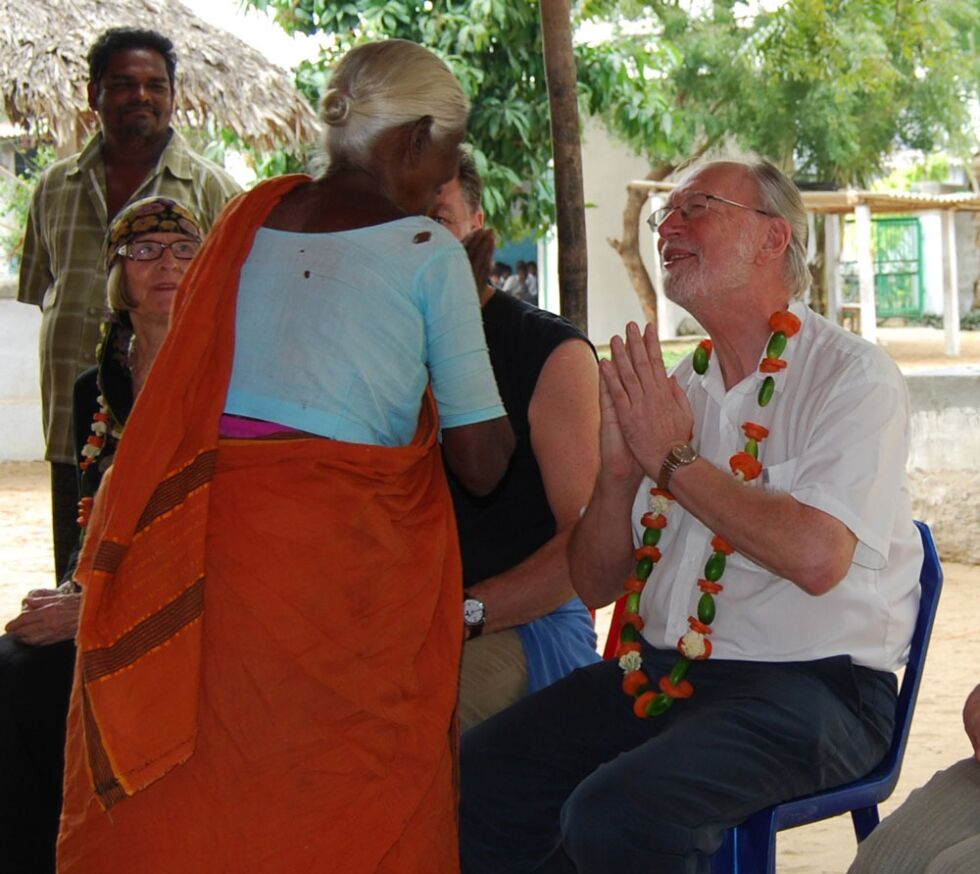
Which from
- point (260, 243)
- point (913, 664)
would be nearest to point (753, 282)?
point (913, 664)

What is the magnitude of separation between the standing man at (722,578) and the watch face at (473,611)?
0.21 meters

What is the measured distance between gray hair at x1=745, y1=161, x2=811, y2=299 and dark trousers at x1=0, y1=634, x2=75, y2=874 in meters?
1.79

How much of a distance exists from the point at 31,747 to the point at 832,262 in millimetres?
20036

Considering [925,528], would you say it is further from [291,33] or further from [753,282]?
[291,33]

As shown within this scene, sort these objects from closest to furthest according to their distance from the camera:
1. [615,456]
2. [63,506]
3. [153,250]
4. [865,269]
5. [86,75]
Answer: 1. [615,456]
2. [153,250]
3. [63,506]
4. [86,75]
5. [865,269]

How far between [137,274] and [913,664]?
1.94 meters

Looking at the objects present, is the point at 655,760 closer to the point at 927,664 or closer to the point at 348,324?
the point at 348,324

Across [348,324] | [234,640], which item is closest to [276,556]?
[234,640]

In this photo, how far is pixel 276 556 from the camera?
2242mm

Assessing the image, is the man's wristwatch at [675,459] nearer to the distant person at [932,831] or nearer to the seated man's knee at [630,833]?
the seated man's knee at [630,833]

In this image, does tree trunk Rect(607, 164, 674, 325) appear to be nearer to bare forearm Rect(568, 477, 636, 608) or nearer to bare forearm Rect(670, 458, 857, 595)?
bare forearm Rect(568, 477, 636, 608)

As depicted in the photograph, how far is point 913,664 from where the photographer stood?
270 cm

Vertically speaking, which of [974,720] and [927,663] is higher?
[974,720]

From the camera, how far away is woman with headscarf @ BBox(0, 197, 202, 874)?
3.08 m
